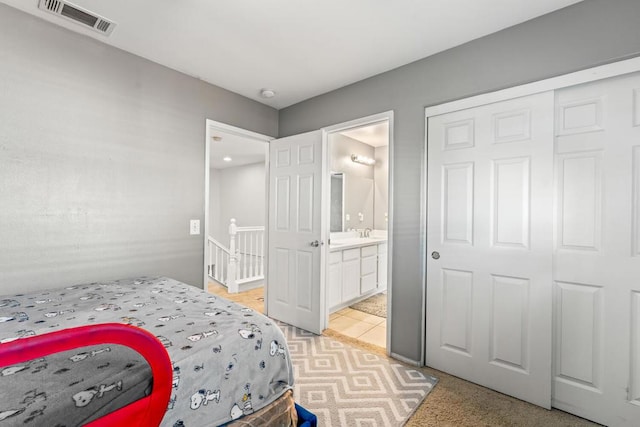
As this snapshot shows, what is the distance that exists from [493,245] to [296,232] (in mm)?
1823

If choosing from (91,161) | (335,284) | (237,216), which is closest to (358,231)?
(335,284)

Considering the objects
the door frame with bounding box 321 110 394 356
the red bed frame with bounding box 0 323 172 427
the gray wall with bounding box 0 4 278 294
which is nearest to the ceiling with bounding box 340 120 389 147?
the door frame with bounding box 321 110 394 356

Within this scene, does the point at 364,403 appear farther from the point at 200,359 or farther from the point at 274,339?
the point at 200,359

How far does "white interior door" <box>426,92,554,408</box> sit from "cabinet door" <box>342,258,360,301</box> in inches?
57.7

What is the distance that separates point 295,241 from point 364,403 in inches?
64.6

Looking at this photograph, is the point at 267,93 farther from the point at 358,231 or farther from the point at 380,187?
the point at 380,187

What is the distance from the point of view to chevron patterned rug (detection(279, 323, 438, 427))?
172 cm

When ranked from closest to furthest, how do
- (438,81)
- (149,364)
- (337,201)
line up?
A: (149,364) < (438,81) < (337,201)

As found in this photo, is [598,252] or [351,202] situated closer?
[598,252]

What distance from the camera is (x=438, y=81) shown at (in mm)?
2215

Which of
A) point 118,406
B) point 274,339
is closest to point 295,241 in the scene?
point 274,339

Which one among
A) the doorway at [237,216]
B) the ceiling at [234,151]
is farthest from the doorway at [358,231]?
the ceiling at [234,151]

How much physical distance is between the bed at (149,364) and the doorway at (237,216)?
2215 mm

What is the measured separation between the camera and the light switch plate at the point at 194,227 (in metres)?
2.58
